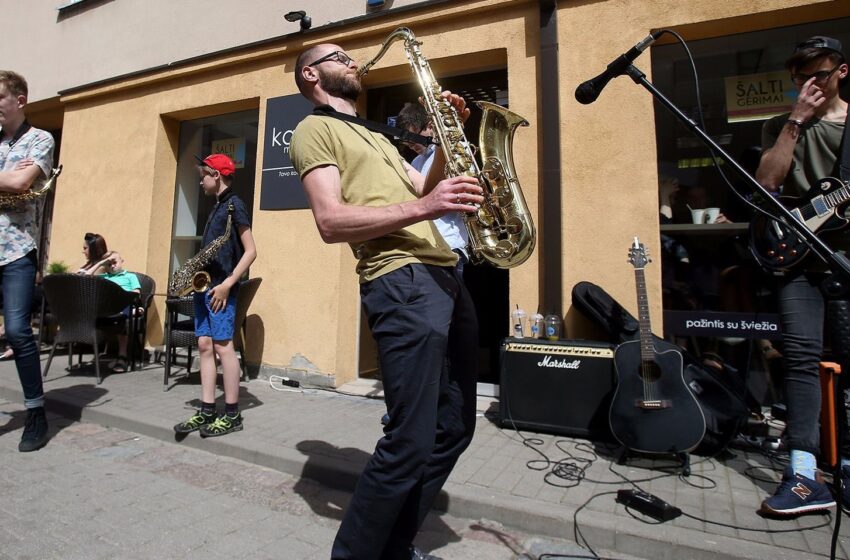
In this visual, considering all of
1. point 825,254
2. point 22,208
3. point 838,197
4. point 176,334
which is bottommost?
point 176,334

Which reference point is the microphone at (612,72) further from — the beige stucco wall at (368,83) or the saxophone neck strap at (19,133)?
the saxophone neck strap at (19,133)

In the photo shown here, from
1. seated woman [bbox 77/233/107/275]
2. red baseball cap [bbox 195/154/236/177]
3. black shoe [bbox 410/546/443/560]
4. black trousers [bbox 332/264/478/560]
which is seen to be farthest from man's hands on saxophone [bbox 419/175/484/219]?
seated woman [bbox 77/233/107/275]

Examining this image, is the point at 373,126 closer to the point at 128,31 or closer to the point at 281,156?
the point at 281,156

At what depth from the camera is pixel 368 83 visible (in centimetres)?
537

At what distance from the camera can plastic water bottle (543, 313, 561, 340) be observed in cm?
395

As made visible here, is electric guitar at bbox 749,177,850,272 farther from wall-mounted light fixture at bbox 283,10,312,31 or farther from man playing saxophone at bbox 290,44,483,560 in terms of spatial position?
wall-mounted light fixture at bbox 283,10,312,31

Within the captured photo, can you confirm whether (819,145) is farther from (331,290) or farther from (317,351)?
(317,351)

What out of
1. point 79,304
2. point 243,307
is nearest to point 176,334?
point 243,307

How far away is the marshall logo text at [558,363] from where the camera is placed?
3.60m

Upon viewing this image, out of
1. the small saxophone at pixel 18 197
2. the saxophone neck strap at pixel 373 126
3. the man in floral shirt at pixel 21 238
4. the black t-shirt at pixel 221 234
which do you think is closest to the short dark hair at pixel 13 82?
the man in floral shirt at pixel 21 238

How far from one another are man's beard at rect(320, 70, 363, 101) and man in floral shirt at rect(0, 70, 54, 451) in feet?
8.30

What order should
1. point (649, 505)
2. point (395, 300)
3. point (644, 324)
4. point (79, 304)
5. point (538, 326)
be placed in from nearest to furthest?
point (395, 300), point (649, 505), point (644, 324), point (538, 326), point (79, 304)

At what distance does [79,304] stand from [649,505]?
5318mm

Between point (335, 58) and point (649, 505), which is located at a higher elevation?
point (335, 58)
